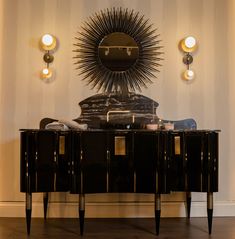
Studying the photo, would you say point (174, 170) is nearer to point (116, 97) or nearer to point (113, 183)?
point (113, 183)

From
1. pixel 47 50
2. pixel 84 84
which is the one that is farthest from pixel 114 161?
pixel 47 50

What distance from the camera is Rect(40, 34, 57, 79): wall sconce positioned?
402 cm

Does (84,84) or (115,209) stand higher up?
(84,84)

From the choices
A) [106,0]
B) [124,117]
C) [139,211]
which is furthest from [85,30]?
[139,211]

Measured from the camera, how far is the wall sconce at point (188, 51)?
4.10 m

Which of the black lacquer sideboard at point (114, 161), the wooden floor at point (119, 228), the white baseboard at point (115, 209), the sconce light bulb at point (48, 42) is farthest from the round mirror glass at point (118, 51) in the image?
the wooden floor at point (119, 228)

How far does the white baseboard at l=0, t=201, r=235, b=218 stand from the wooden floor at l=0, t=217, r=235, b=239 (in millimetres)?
103

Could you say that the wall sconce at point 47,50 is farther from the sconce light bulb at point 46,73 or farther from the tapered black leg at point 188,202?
the tapered black leg at point 188,202

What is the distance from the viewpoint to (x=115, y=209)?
408 centimetres

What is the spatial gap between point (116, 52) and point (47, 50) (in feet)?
2.37

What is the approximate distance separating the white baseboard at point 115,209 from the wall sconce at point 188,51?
4.45 feet

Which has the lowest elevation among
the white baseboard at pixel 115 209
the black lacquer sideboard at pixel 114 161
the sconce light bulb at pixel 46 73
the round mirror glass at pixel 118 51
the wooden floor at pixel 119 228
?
the wooden floor at pixel 119 228

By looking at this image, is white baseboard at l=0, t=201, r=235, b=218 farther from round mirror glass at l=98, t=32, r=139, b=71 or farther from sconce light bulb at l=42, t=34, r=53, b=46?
sconce light bulb at l=42, t=34, r=53, b=46

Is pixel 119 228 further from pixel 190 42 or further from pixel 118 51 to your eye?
pixel 190 42
